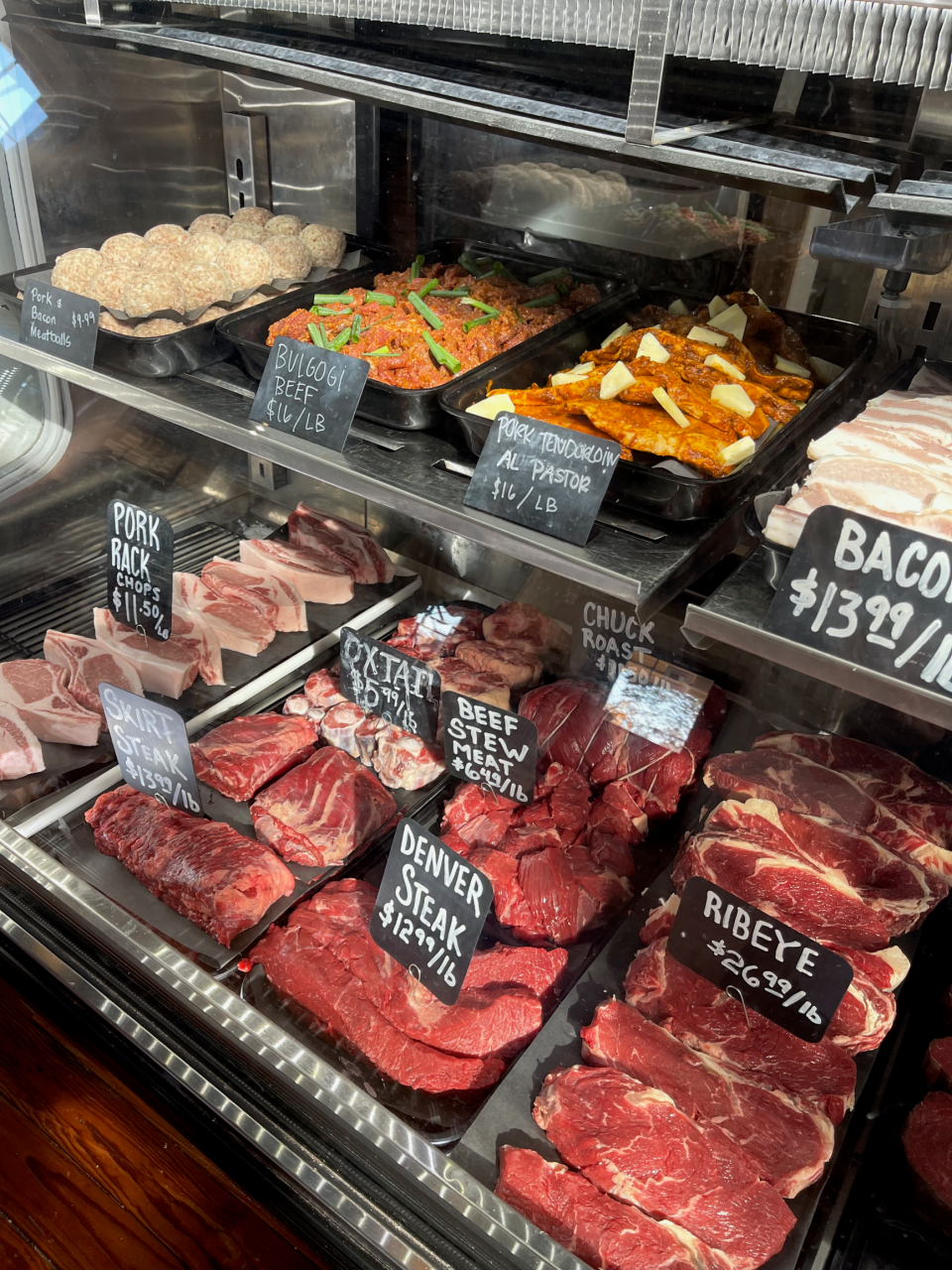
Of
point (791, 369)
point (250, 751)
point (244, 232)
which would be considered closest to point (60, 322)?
point (244, 232)

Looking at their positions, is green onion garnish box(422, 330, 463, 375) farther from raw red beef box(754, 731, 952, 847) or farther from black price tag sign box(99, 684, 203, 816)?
raw red beef box(754, 731, 952, 847)

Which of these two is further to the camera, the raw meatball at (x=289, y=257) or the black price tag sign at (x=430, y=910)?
the raw meatball at (x=289, y=257)

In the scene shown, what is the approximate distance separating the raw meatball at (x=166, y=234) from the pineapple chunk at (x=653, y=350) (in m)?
1.32

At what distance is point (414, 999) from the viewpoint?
1.71 m

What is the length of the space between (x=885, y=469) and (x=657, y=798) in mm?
974

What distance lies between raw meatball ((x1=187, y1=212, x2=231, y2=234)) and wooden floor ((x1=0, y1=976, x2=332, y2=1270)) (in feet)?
6.69

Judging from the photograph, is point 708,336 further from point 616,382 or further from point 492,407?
point 492,407

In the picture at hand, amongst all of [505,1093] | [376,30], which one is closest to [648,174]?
[376,30]

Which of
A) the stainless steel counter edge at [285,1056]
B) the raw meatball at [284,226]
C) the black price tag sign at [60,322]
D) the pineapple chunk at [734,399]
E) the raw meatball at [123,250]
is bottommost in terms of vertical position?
the stainless steel counter edge at [285,1056]

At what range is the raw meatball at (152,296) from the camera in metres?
2.04

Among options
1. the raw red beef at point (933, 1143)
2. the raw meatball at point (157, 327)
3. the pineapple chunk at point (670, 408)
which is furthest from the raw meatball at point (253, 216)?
the raw red beef at point (933, 1143)

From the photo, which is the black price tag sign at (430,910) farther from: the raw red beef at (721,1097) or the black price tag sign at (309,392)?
the black price tag sign at (309,392)

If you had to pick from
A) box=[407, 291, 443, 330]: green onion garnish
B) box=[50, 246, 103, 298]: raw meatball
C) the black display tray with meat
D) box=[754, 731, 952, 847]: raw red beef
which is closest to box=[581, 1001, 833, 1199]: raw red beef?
the black display tray with meat

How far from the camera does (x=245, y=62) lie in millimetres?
1693
